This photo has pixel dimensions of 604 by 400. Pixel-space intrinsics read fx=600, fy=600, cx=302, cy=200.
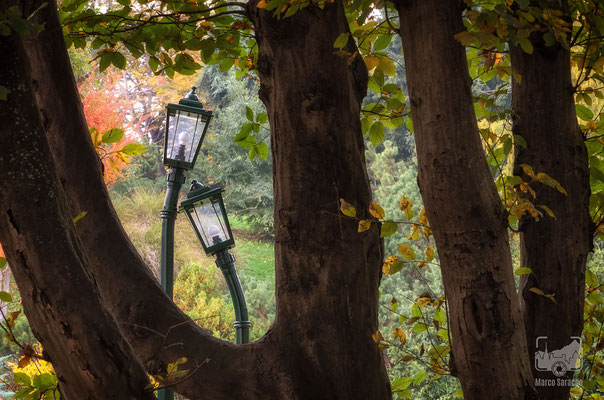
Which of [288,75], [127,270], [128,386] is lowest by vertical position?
[128,386]

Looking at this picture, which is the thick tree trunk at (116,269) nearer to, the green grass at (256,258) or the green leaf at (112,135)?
the green leaf at (112,135)

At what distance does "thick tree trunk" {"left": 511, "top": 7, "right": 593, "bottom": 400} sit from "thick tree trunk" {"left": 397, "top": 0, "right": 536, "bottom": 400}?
46cm

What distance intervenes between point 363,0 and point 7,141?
1022mm

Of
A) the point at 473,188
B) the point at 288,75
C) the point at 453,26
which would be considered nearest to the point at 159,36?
the point at 288,75

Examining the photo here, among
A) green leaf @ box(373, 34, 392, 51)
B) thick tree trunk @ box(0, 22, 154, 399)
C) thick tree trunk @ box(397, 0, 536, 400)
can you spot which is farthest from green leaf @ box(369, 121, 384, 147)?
thick tree trunk @ box(0, 22, 154, 399)

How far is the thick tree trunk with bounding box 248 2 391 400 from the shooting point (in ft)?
5.82

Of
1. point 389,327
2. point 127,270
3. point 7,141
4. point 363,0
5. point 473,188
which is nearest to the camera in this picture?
point 7,141

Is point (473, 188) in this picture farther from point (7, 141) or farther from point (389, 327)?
point (389, 327)

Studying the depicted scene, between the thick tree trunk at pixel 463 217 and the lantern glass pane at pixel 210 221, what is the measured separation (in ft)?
11.0

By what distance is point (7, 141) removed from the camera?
3.87 ft

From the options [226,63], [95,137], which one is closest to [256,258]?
[226,63]

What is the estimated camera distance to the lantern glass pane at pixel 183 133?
464 centimetres

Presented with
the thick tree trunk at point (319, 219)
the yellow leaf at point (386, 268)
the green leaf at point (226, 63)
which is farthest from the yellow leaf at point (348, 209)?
the green leaf at point (226, 63)

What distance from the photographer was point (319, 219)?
5.97 feet
